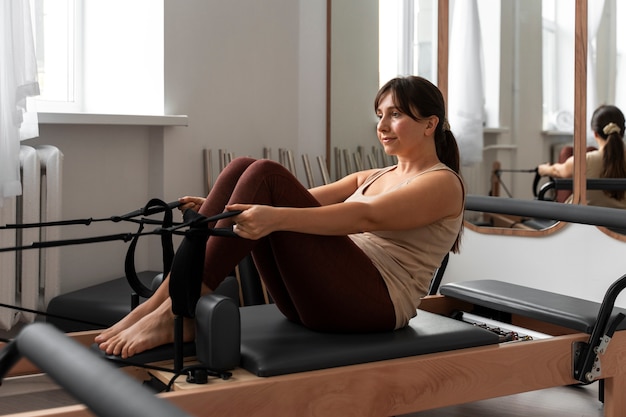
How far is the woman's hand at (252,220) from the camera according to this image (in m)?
1.99

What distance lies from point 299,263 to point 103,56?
2.22m

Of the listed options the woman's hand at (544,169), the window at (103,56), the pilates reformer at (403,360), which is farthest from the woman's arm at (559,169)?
the window at (103,56)

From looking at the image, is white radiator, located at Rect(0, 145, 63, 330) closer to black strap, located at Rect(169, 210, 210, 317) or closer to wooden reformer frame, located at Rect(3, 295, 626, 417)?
wooden reformer frame, located at Rect(3, 295, 626, 417)

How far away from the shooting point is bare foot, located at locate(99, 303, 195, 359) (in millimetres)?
2146

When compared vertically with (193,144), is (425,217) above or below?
below

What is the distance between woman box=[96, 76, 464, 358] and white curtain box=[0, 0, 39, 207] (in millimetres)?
928

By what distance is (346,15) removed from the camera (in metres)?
4.89

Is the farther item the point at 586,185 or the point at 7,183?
the point at 586,185

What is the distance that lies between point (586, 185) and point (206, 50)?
6.16 ft

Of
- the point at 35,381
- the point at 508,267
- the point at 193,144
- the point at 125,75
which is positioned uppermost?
the point at 125,75

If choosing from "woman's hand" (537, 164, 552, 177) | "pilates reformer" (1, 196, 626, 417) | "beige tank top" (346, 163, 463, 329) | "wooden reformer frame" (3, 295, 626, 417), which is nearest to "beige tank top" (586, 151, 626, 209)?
"woman's hand" (537, 164, 552, 177)

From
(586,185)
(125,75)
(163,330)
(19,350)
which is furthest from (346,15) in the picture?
(19,350)

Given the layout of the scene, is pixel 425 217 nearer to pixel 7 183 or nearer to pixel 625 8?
pixel 7 183

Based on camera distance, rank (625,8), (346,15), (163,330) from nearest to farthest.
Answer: (163,330), (625,8), (346,15)
